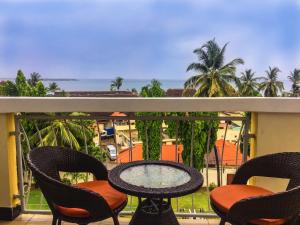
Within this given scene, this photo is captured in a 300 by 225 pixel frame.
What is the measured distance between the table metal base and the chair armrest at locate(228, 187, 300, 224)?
0.42 metres

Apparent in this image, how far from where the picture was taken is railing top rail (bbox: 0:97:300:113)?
2729 mm

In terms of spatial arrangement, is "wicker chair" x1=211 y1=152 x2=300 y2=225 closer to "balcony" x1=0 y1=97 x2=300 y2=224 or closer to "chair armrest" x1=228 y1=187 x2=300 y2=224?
"chair armrest" x1=228 y1=187 x2=300 y2=224

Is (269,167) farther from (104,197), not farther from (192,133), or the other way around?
(104,197)

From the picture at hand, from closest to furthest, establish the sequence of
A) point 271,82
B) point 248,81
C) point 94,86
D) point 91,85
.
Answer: point 271,82, point 248,81, point 94,86, point 91,85

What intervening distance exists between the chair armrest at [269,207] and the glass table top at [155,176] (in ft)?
1.29

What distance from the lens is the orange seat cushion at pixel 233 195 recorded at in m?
1.89

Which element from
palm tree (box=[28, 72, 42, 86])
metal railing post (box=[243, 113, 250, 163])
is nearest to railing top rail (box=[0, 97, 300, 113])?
metal railing post (box=[243, 113, 250, 163])

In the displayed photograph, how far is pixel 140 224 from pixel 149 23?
68364 millimetres

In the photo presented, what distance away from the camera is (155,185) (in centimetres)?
197

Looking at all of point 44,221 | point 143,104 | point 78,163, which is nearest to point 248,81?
point 143,104

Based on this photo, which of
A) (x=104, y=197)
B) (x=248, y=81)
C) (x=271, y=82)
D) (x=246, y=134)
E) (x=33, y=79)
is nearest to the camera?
(x=104, y=197)

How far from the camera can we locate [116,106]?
2.76 metres

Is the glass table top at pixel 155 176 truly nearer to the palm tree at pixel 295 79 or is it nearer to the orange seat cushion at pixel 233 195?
the orange seat cushion at pixel 233 195

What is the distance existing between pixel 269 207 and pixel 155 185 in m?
0.68
